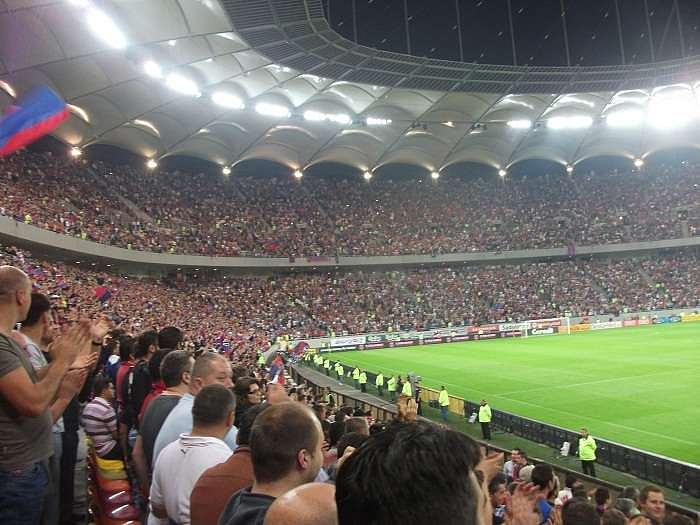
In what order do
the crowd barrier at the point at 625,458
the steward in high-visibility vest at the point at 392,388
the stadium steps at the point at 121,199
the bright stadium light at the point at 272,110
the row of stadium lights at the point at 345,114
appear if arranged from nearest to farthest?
the crowd barrier at the point at 625,458, the steward in high-visibility vest at the point at 392,388, the row of stadium lights at the point at 345,114, the bright stadium light at the point at 272,110, the stadium steps at the point at 121,199

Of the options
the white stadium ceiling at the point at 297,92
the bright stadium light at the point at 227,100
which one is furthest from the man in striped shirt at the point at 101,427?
the bright stadium light at the point at 227,100

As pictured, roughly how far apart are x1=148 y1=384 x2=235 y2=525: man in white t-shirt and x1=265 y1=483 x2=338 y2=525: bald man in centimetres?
185

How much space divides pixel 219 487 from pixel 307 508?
4.67 feet

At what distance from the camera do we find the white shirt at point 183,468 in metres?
3.74

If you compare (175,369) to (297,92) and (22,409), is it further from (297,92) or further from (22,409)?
(297,92)

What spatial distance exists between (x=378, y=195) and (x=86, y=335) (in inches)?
2503

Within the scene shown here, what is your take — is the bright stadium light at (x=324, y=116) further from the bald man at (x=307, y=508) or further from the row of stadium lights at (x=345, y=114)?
the bald man at (x=307, y=508)

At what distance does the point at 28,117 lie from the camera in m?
4.39

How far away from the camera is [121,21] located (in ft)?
90.6

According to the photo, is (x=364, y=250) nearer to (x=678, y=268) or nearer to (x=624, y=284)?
(x=624, y=284)

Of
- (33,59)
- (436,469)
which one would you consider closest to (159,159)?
(33,59)

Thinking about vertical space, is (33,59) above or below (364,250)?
above

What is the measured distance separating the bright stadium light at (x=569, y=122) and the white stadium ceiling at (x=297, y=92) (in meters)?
0.19

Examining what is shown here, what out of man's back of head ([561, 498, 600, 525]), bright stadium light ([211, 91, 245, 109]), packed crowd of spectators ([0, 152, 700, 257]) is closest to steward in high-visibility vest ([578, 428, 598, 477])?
man's back of head ([561, 498, 600, 525])
